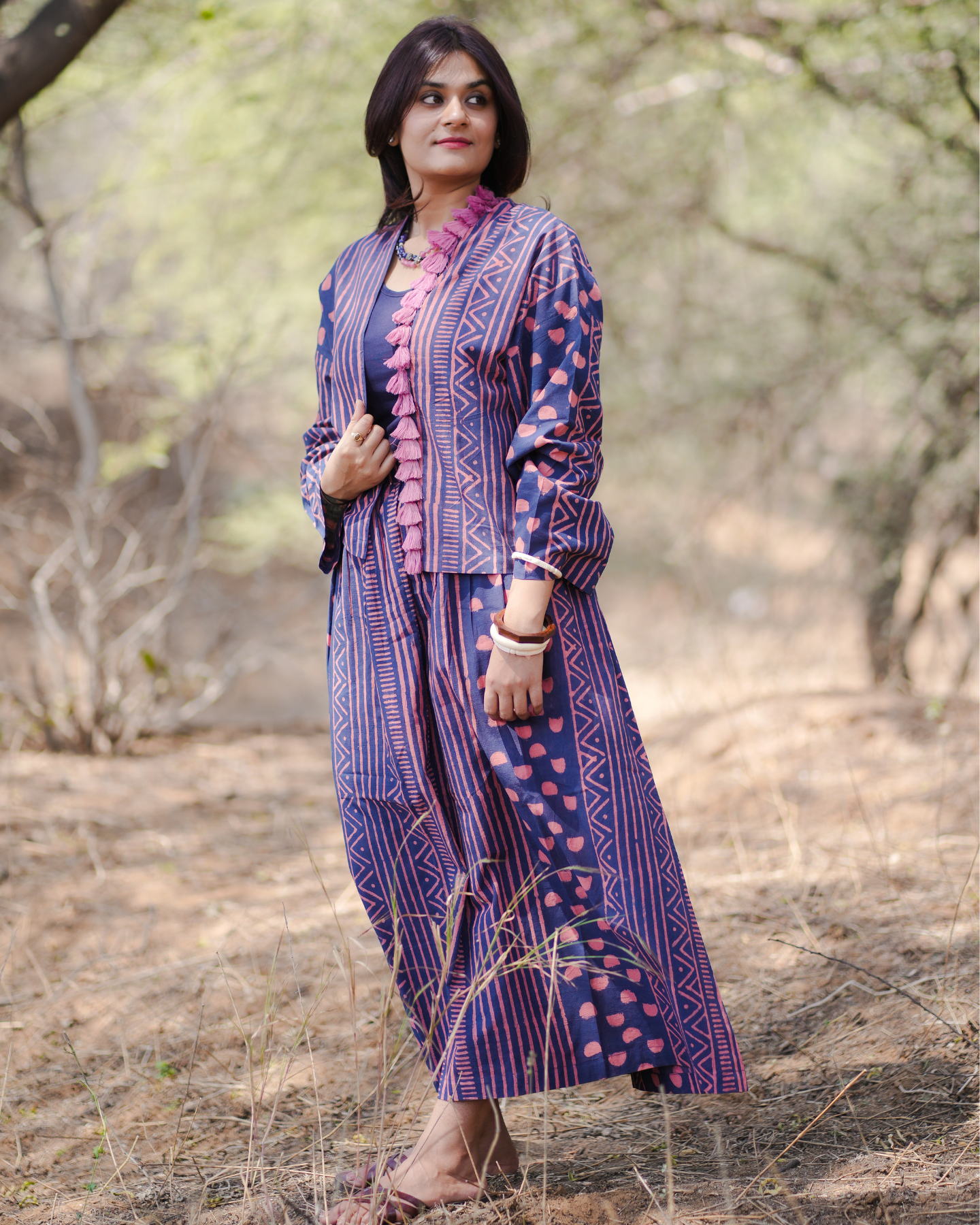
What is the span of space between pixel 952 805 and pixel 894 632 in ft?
9.09

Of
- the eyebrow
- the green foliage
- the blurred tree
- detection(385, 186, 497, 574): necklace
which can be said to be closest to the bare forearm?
detection(385, 186, 497, 574): necklace

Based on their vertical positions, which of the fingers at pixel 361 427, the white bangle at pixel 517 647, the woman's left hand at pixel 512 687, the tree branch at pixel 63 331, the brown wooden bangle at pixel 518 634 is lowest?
the woman's left hand at pixel 512 687

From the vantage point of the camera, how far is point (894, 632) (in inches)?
218

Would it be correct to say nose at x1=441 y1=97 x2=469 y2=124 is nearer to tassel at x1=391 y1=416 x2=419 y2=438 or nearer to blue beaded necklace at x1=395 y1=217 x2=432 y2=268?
blue beaded necklace at x1=395 y1=217 x2=432 y2=268

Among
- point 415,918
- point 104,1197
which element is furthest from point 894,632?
point 104,1197

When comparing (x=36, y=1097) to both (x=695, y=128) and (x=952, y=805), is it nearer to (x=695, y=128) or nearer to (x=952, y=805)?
(x=952, y=805)

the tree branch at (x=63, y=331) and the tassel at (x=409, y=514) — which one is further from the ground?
the tree branch at (x=63, y=331)

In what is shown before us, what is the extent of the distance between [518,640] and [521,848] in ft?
1.06

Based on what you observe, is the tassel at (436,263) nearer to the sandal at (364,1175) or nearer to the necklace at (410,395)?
the necklace at (410,395)

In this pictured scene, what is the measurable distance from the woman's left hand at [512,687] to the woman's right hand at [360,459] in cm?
34

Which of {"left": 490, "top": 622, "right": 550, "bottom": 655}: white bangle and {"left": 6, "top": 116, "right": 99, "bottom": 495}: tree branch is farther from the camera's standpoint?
{"left": 6, "top": 116, "right": 99, "bottom": 495}: tree branch

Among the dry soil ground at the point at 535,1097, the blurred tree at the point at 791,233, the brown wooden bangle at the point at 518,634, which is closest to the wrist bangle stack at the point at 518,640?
the brown wooden bangle at the point at 518,634

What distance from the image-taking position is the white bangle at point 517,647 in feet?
4.68

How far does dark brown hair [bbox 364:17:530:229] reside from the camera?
1.54m
